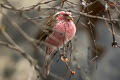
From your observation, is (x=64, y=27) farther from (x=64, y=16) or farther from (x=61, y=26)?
(x=64, y=16)

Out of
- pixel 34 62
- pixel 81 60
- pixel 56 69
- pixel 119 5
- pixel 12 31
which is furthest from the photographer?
pixel 12 31

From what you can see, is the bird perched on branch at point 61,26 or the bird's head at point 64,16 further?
the bird's head at point 64,16

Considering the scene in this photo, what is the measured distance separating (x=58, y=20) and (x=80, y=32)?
9.80 ft

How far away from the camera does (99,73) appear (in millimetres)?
7766

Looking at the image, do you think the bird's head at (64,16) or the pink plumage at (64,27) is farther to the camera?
the bird's head at (64,16)

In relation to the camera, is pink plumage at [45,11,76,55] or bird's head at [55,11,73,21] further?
bird's head at [55,11,73,21]

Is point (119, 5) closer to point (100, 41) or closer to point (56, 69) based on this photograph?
point (56, 69)

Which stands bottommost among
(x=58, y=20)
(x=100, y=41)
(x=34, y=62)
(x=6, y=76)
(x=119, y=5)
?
(x=6, y=76)

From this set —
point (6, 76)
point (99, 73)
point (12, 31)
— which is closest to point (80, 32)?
point (99, 73)

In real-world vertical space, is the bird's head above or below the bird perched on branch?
above

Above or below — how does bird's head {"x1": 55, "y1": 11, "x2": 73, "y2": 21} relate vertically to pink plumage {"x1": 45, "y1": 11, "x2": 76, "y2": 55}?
above

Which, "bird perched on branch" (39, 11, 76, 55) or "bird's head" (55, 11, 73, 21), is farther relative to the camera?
"bird's head" (55, 11, 73, 21)

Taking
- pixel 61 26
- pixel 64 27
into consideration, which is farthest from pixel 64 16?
pixel 64 27

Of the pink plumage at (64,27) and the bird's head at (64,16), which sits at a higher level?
the bird's head at (64,16)
